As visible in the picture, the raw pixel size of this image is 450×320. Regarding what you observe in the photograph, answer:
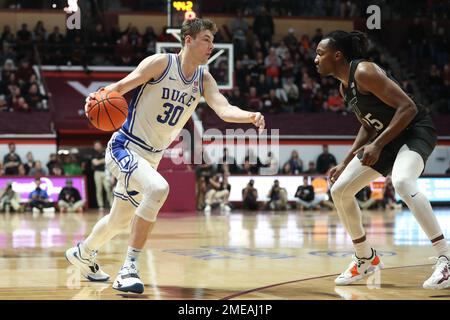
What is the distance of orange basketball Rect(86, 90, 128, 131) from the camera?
682 cm

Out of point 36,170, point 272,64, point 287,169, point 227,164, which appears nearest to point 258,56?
point 272,64

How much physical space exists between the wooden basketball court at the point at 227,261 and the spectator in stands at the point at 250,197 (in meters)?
5.55

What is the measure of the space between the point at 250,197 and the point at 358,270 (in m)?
14.8

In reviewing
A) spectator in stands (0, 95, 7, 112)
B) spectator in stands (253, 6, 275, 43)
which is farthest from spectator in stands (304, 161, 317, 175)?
spectator in stands (0, 95, 7, 112)

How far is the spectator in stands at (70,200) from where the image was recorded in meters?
20.6

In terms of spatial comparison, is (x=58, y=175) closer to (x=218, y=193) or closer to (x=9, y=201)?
(x=9, y=201)

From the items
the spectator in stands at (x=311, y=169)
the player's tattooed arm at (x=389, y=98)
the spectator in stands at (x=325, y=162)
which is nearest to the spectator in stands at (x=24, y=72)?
the spectator in stands at (x=311, y=169)

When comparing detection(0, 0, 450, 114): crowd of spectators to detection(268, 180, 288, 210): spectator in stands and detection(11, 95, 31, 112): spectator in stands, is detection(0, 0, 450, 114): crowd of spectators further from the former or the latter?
detection(268, 180, 288, 210): spectator in stands

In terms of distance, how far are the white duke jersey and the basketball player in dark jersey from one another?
1.29 metres

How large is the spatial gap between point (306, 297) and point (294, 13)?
24729 mm

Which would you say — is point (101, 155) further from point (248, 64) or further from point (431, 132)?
point (431, 132)

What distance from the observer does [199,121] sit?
79.5ft
